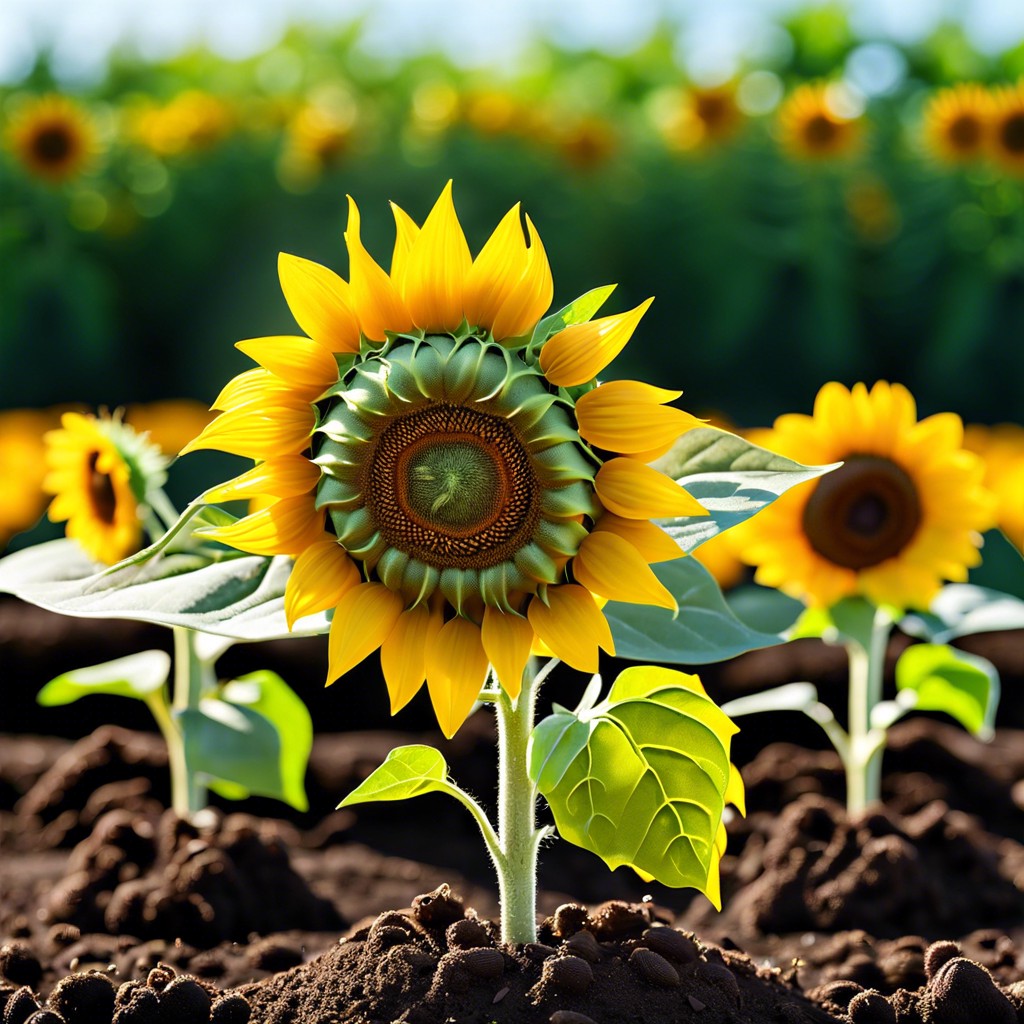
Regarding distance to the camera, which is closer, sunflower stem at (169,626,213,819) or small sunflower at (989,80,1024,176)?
sunflower stem at (169,626,213,819)

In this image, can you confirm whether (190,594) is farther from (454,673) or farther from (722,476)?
(722,476)

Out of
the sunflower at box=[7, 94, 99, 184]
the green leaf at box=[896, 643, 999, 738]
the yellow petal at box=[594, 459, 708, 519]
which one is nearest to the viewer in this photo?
the yellow petal at box=[594, 459, 708, 519]

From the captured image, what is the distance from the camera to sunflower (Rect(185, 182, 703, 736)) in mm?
1428

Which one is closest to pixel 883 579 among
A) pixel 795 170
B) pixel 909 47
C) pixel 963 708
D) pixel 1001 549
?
pixel 963 708

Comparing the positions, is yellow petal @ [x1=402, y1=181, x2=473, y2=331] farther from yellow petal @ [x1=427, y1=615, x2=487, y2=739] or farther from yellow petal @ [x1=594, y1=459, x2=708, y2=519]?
yellow petal @ [x1=427, y1=615, x2=487, y2=739]

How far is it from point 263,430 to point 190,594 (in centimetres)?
26

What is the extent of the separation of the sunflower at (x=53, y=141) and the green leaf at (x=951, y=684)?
205 inches

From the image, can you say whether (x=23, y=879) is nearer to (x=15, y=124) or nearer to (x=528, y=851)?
(x=528, y=851)

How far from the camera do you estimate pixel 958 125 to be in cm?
636

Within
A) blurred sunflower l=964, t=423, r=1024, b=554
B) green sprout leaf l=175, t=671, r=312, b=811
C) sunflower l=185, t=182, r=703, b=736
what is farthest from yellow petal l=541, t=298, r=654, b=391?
blurred sunflower l=964, t=423, r=1024, b=554

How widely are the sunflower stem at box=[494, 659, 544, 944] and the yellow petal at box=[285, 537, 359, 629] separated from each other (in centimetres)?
22

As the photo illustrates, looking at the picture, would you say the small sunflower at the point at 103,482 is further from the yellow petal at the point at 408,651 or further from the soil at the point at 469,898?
the yellow petal at the point at 408,651

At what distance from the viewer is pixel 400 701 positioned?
4.80 feet

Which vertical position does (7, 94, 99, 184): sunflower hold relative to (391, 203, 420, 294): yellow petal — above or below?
above
